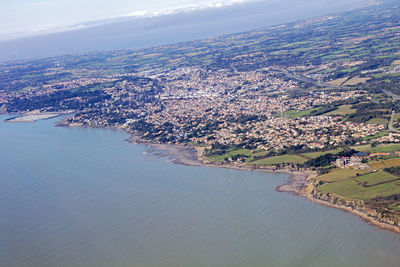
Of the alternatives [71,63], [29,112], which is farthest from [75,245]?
[71,63]

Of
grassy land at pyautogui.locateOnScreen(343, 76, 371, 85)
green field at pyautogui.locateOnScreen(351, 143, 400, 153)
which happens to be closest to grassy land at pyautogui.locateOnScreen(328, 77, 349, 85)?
grassy land at pyautogui.locateOnScreen(343, 76, 371, 85)

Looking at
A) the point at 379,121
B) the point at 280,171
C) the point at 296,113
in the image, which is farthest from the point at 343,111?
the point at 280,171

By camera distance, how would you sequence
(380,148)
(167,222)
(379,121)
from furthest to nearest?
(379,121) → (380,148) → (167,222)

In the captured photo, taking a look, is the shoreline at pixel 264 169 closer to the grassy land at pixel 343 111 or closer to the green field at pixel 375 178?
the green field at pixel 375 178

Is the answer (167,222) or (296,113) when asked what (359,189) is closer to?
(167,222)

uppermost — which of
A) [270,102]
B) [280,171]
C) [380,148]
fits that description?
[270,102]
